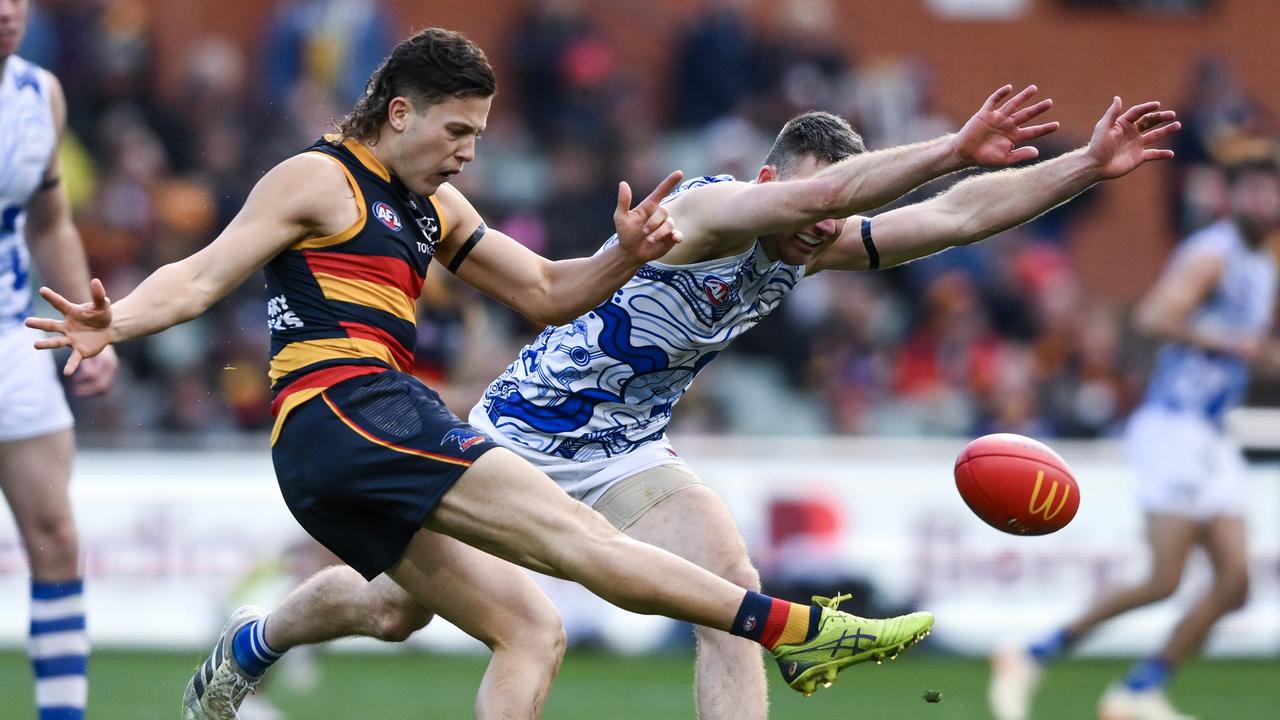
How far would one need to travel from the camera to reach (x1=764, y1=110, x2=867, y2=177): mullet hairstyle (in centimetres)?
614

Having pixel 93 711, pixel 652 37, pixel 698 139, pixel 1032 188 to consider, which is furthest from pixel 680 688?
pixel 652 37

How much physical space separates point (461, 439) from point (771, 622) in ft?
→ 3.50

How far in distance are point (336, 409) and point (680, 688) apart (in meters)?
5.61

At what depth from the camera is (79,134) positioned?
47.5 ft

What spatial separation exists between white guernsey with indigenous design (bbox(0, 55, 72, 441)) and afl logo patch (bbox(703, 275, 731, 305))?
251 cm

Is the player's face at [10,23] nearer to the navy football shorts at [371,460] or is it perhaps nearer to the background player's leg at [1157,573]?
the navy football shorts at [371,460]

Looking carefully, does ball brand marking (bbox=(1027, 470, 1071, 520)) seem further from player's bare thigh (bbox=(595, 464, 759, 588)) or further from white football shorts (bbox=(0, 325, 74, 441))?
white football shorts (bbox=(0, 325, 74, 441))

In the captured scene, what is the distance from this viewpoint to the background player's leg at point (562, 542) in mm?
5297

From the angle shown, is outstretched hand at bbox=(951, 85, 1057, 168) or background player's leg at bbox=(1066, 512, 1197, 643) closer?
outstretched hand at bbox=(951, 85, 1057, 168)

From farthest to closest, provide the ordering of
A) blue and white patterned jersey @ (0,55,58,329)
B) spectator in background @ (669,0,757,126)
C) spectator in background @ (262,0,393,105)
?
1. spectator in background @ (669,0,757,126)
2. spectator in background @ (262,0,393,105)
3. blue and white patterned jersey @ (0,55,58,329)

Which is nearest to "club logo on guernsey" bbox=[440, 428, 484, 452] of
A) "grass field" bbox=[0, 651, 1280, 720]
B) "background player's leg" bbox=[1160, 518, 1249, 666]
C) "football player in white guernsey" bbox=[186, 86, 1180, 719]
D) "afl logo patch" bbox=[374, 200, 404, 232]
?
"afl logo patch" bbox=[374, 200, 404, 232]

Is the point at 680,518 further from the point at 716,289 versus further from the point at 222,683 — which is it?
the point at 222,683

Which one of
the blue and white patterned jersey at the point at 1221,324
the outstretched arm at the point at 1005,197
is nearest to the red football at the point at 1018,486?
the outstretched arm at the point at 1005,197

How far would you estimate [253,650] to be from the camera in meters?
6.45
